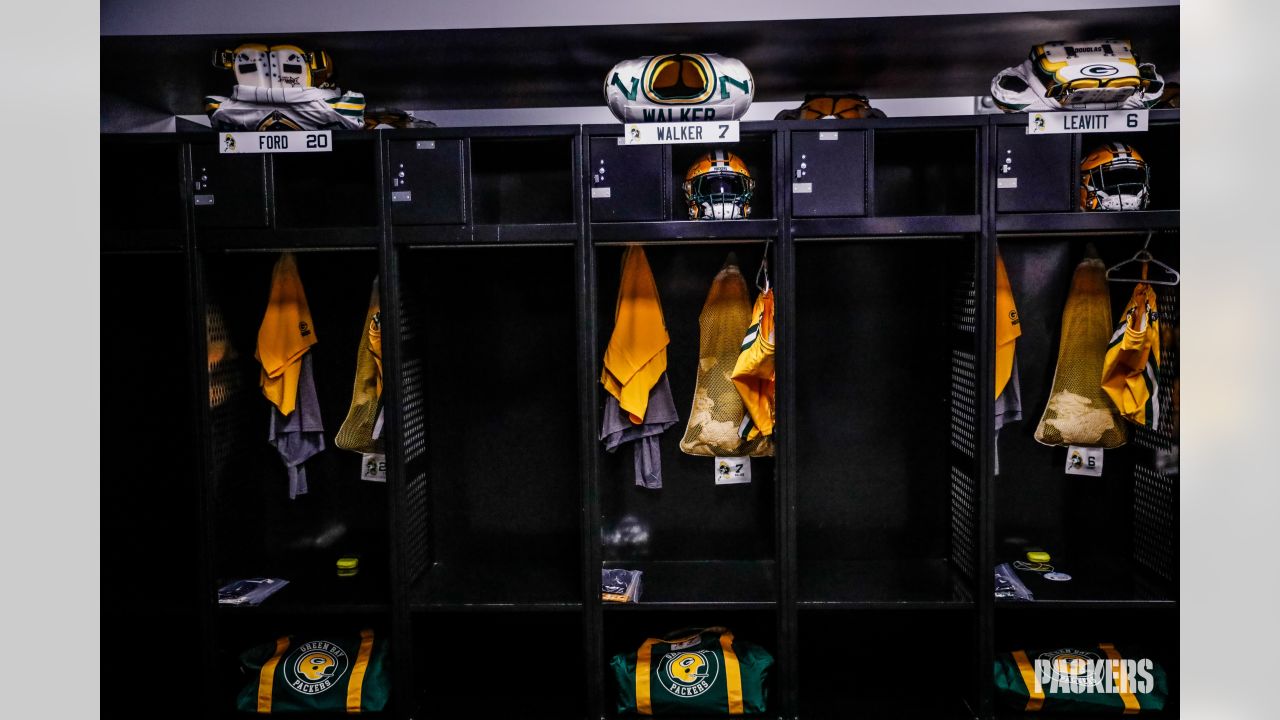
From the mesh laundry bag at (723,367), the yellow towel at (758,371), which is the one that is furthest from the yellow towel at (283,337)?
the yellow towel at (758,371)

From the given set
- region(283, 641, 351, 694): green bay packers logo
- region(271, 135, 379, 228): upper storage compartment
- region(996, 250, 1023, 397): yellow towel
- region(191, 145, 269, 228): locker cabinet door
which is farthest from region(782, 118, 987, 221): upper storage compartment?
region(283, 641, 351, 694): green bay packers logo

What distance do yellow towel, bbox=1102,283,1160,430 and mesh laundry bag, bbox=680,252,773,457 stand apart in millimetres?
1213

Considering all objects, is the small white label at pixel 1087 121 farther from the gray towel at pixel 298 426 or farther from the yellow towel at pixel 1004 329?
the gray towel at pixel 298 426

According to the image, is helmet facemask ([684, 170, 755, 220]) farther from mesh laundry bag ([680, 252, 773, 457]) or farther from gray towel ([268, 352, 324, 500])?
gray towel ([268, 352, 324, 500])

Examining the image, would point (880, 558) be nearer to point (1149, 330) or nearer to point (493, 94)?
point (1149, 330)

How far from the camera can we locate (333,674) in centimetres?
260

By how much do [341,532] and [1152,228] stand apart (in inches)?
120

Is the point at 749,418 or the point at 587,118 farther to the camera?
the point at 587,118

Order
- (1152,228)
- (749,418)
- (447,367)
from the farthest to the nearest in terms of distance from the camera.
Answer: (447,367) < (749,418) < (1152,228)

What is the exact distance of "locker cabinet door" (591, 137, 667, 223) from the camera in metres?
2.43

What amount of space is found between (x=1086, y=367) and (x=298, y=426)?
289 cm

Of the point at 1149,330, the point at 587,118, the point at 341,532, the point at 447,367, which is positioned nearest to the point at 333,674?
the point at 341,532

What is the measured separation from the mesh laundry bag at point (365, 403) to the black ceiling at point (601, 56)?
0.79m

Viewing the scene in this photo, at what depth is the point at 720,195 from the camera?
252cm
